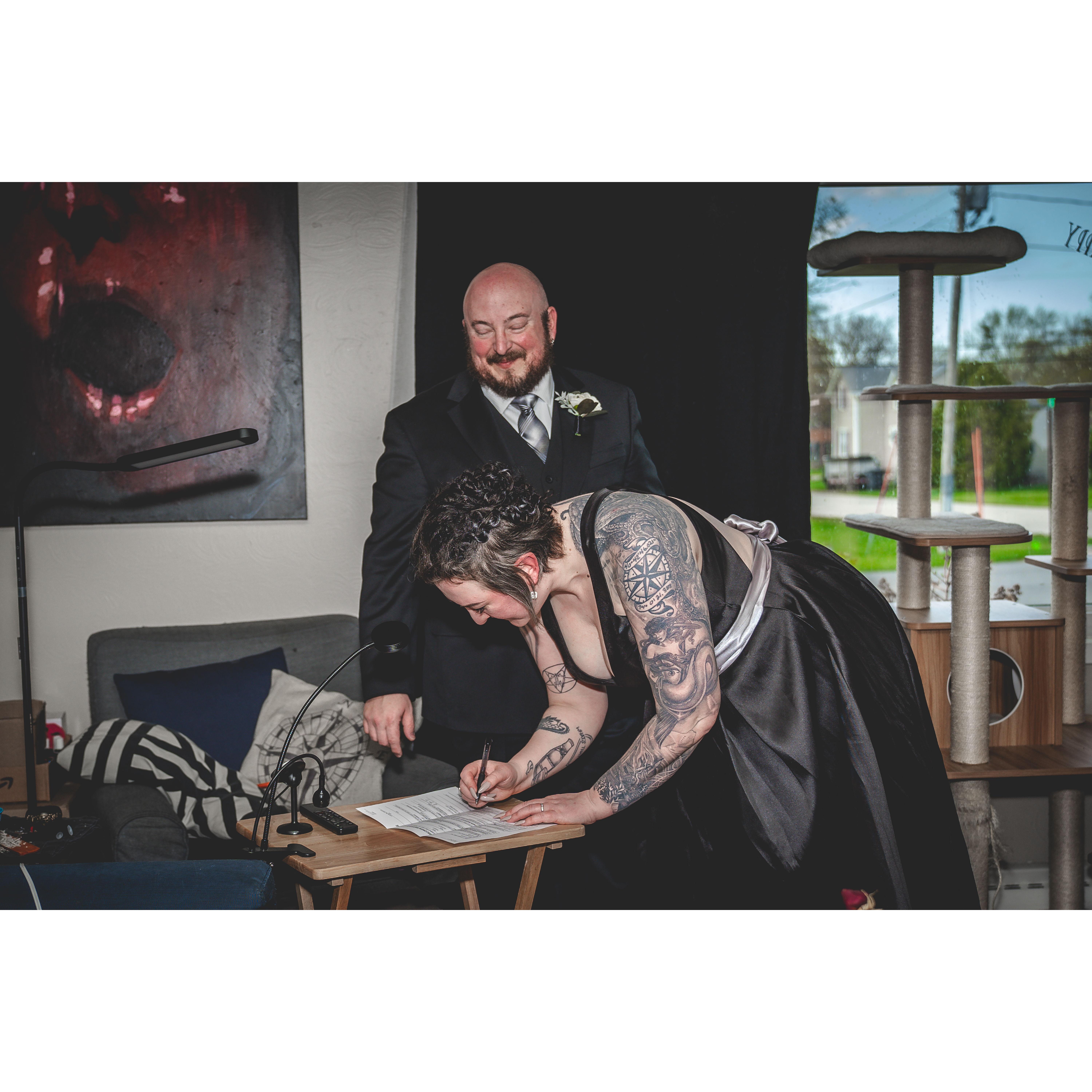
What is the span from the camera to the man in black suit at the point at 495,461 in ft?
7.14

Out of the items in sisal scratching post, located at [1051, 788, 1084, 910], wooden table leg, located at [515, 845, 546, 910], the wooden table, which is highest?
the wooden table

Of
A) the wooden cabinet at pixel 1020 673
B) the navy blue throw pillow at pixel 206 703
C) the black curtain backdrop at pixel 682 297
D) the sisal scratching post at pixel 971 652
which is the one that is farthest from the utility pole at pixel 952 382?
the navy blue throw pillow at pixel 206 703

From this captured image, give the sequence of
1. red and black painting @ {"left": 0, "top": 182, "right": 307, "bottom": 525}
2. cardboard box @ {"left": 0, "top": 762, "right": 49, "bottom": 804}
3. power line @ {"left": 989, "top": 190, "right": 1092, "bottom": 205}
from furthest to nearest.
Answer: power line @ {"left": 989, "top": 190, "right": 1092, "bottom": 205} < red and black painting @ {"left": 0, "top": 182, "right": 307, "bottom": 525} < cardboard box @ {"left": 0, "top": 762, "right": 49, "bottom": 804}

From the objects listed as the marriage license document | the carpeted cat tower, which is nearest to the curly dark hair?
the marriage license document

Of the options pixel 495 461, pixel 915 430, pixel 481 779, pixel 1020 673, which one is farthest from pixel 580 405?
pixel 1020 673

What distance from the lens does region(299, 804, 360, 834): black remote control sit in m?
1.70

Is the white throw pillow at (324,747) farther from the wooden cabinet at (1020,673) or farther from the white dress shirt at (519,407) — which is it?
the wooden cabinet at (1020,673)

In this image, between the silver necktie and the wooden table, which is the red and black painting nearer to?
the silver necktie

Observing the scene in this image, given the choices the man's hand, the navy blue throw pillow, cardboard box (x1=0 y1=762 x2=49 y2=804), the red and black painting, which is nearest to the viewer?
the man's hand

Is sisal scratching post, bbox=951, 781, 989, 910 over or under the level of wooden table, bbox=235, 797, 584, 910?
under

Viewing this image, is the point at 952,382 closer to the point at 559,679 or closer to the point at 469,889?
the point at 559,679

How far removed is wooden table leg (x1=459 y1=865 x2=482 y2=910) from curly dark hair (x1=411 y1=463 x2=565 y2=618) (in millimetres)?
695
